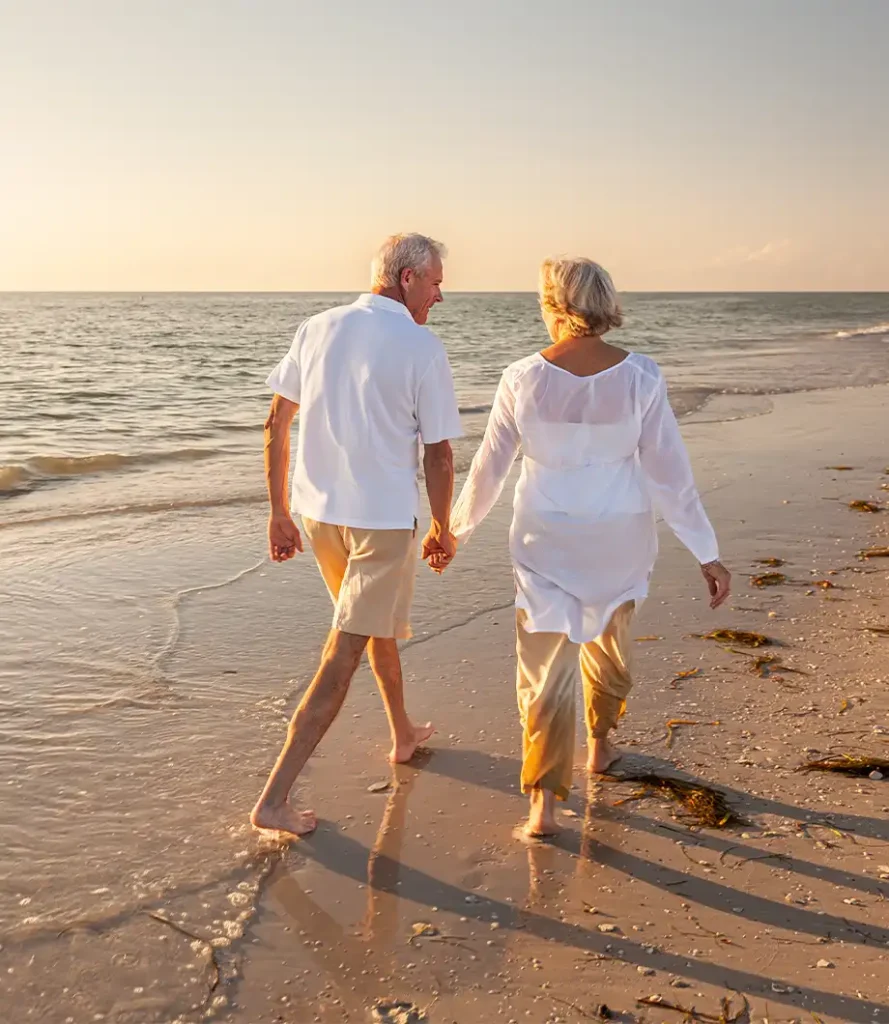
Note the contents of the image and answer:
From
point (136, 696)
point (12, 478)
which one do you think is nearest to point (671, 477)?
point (136, 696)

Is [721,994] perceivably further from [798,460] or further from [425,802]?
[798,460]

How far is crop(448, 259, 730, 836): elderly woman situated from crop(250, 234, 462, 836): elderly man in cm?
28

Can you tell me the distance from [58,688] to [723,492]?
6042 millimetres

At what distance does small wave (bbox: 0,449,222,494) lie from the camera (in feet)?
39.2

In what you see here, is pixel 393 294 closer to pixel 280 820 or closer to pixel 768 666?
pixel 280 820

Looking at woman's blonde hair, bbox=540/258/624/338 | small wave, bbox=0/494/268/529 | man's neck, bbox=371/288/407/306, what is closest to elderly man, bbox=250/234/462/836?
man's neck, bbox=371/288/407/306

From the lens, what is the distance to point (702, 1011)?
262 cm

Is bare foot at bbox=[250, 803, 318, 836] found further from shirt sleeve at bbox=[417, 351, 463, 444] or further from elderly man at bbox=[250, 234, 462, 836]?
shirt sleeve at bbox=[417, 351, 463, 444]

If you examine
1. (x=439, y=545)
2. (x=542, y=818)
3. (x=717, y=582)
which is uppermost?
(x=439, y=545)

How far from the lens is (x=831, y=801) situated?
12.1 ft

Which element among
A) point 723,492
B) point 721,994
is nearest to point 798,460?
point 723,492

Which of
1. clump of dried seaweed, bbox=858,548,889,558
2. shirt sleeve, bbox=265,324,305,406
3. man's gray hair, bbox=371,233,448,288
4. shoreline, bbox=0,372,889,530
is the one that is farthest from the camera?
shoreline, bbox=0,372,889,530

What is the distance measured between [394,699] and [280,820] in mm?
695

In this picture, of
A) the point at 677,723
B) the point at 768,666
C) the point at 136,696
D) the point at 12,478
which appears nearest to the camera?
the point at 677,723
